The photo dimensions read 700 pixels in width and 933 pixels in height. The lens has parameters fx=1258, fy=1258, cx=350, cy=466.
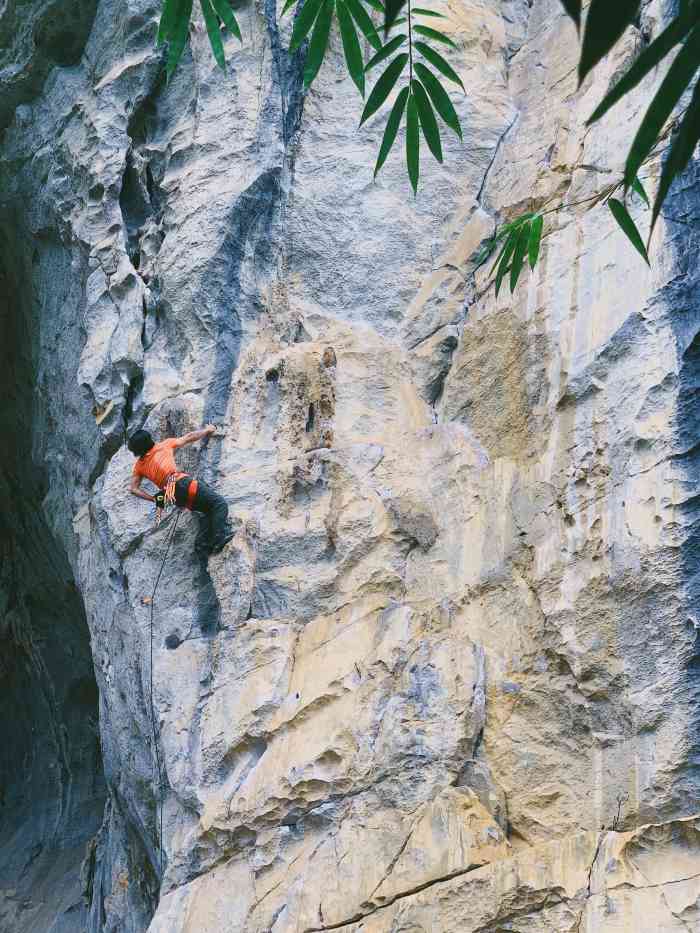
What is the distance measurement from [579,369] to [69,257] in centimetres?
486

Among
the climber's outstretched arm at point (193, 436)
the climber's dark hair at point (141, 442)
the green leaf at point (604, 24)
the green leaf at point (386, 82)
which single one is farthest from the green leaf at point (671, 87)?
the climber's dark hair at point (141, 442)

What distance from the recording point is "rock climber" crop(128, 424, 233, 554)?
7480mm

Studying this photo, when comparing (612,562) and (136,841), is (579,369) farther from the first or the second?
(136,841)

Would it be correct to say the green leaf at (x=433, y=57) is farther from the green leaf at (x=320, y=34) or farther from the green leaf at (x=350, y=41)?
the green leaf at (x=320, y=34)

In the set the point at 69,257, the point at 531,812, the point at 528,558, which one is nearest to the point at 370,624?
the point at 528,558

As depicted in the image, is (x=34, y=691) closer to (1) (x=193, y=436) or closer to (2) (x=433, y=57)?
(1) (x=193, y=436)

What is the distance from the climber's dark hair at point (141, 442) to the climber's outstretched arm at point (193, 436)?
18 centimetres

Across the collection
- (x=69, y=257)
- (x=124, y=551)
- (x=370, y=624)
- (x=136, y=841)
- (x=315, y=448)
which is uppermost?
(x=69, y=257)

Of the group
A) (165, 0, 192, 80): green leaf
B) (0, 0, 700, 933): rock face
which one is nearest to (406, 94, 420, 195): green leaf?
(165, 0, 192, 80): green leaf

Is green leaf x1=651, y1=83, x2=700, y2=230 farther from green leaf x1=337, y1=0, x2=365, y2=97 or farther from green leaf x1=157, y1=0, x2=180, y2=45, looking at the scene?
green leaf x1=157, y1=0, x2=180, y2=45

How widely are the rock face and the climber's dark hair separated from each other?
12.6 inches

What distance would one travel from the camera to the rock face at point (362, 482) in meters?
5.82

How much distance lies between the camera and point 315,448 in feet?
24.8

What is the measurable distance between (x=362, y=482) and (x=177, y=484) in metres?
1.11
